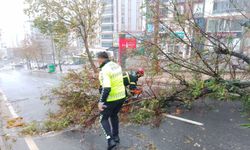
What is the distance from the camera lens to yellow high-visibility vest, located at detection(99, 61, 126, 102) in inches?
133

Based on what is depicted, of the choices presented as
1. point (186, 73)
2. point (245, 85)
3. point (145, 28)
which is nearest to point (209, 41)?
point (186, 73)

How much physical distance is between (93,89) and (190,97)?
8.81ft

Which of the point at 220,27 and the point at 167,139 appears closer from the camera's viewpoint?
the point at 167,139

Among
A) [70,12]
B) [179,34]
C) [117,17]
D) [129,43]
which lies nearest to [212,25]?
[179,34]

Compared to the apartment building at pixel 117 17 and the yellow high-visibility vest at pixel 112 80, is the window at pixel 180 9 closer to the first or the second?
the yellow high-visibility vest at pixel 112 80

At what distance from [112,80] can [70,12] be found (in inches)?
397

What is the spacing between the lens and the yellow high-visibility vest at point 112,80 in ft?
11.1

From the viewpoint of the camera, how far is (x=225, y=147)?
141 inches

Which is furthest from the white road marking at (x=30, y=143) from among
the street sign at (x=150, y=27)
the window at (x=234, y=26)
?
the window at (x=234, y=26)

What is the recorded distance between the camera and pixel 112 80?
350cm

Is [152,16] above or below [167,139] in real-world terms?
above

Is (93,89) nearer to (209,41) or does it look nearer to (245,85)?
(209,41)

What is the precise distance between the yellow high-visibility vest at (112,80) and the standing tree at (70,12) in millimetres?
8444

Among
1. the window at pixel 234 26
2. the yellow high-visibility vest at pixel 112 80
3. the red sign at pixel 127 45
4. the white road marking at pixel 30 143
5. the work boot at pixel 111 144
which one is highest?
the window at pixel 234 26
